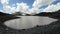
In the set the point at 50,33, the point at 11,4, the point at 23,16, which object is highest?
the point at 11,4

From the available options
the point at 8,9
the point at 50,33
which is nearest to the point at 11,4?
the point at 8,9

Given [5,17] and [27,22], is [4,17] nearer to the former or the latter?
[5,17]

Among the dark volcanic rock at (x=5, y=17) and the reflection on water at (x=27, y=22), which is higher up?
the dark volcanic rock at (x=5, y=17)

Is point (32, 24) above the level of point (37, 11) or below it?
below

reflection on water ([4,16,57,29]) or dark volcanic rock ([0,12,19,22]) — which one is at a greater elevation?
dark volcanic rock ([0,12,19,22])

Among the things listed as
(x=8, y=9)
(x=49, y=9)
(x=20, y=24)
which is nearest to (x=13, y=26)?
(x=20, y=24)

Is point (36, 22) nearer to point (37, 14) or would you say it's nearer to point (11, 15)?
point (37, 14)

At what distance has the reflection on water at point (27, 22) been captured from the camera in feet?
9.18

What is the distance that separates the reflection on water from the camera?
2799 millimetres

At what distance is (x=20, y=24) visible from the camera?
2.82m

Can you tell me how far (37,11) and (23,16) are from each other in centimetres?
27

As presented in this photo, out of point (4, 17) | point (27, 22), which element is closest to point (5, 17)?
point (4, 17)

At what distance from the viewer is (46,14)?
9.25 ft

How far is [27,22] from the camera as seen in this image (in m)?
2.84
